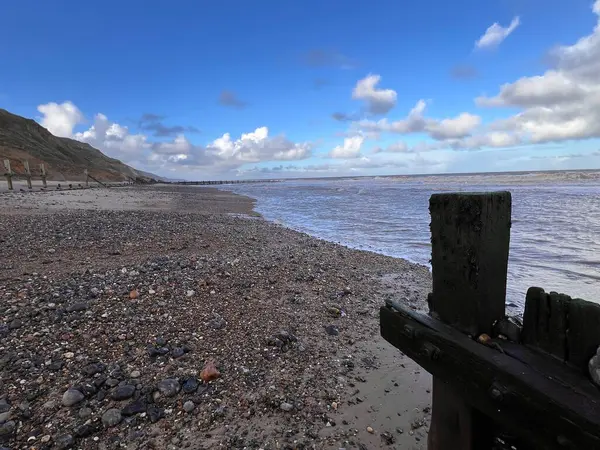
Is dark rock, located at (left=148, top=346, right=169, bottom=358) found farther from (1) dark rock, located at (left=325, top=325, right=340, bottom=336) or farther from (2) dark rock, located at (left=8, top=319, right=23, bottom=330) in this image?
(1) dark rock, located at (left=325, top=325, right=340, bottom=336)

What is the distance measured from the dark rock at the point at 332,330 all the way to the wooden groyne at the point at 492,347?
2.64 m

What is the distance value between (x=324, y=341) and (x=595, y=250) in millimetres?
9891

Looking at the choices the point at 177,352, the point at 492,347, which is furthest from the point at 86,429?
the point at 492,347

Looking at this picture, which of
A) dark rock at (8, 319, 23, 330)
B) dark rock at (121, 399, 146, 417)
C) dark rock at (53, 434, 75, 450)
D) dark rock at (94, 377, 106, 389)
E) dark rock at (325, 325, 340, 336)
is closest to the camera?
dark rock at (53, 434, 75, 450)

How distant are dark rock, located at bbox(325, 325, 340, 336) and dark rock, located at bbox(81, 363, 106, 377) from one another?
288cm

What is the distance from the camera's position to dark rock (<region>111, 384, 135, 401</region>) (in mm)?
3349

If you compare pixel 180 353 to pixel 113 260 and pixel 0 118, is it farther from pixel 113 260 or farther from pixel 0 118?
pixel 0 118

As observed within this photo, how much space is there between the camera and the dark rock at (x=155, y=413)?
315 centimetres

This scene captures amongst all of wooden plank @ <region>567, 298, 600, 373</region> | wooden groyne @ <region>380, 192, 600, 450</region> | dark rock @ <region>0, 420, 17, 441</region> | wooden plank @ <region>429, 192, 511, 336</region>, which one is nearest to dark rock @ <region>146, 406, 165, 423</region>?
dark rock @ <region>0, 420, 17, 441</region>

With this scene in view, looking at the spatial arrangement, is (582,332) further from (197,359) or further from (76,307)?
(76,307)

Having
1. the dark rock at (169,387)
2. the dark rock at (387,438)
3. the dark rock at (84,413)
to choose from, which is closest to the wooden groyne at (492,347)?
the dark rock at (387,438)

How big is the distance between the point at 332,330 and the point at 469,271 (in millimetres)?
3418

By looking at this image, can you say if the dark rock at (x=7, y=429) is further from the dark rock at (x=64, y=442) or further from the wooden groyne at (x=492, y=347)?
the wooden groyne at (x=492, y=347)

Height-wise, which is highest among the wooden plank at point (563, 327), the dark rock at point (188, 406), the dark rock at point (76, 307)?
the wooden plank at point (563, 327)
